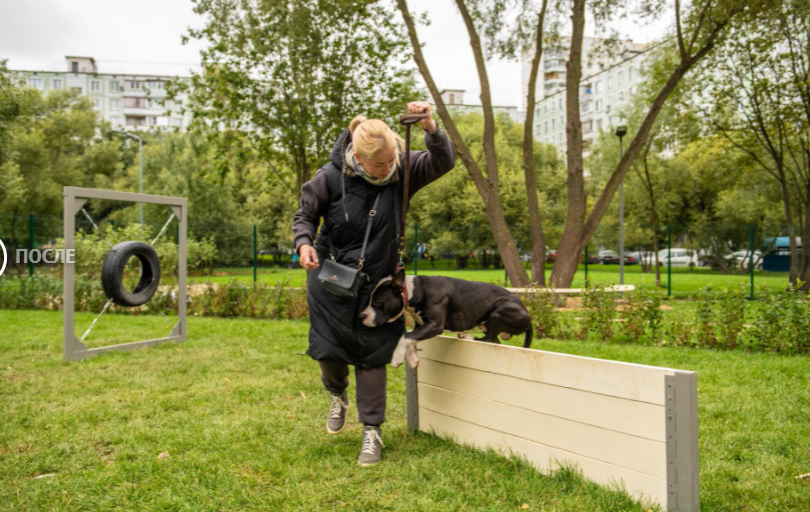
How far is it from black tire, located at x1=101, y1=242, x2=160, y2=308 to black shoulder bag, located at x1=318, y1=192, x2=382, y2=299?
13.8 feet

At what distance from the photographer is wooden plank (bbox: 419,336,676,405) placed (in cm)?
244

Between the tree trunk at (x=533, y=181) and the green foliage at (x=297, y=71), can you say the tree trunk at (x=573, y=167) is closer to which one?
the tree trunk at (x=533, y=181)

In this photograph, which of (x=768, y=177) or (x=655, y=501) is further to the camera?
(x=768, y=177)

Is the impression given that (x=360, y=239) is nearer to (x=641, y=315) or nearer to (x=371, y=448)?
(x=371, y=448)

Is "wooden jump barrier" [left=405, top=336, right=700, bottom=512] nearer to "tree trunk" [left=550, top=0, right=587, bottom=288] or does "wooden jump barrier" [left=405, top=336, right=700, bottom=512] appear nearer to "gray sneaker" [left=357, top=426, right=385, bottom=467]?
"gray sneaker" [left=357, top=426, right=385, bottom=467]

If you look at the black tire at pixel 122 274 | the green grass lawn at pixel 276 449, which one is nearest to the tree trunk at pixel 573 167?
the green grass lawn at pixel 276 449

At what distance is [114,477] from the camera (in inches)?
116

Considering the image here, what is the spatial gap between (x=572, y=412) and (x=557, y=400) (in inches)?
3.6

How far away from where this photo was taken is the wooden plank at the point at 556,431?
249 centimetres

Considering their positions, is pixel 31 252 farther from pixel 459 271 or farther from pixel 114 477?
pixel 114 477

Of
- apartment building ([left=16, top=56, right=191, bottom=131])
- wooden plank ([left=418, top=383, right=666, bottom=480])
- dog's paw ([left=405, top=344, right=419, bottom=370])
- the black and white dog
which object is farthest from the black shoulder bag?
apartment building ([left=16, top=56, right=191, bottom=131])

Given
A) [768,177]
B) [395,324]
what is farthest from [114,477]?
[768,177]

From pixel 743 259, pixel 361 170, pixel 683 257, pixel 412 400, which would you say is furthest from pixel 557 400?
pixel 683 257

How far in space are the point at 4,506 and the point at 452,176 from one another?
92.3 ft
